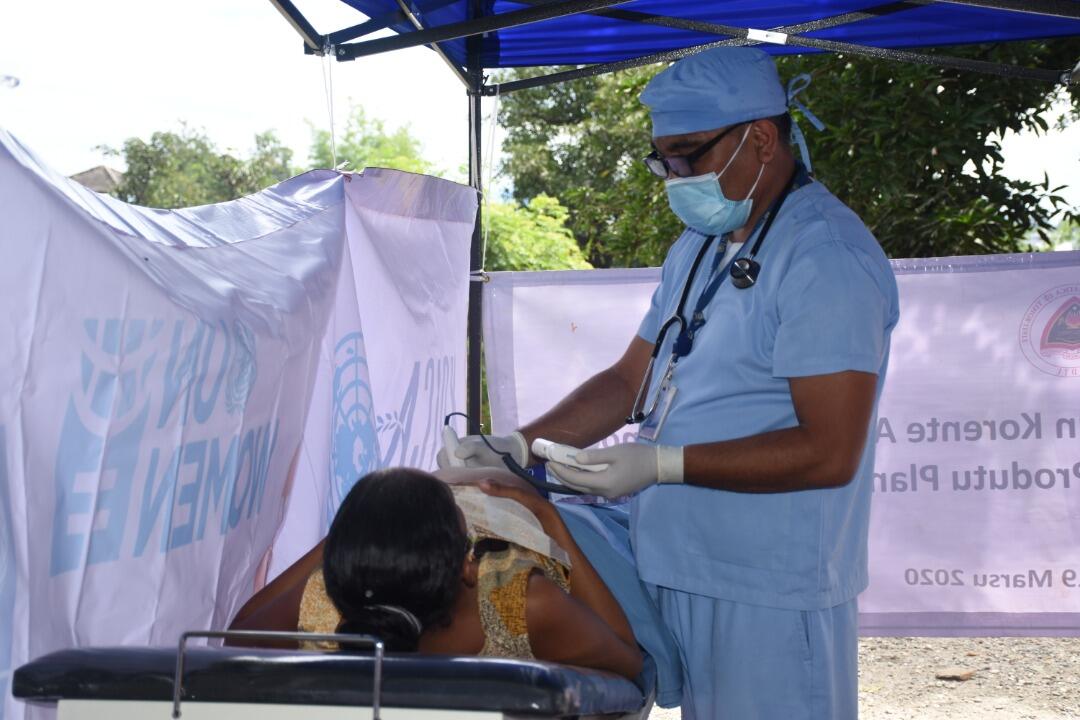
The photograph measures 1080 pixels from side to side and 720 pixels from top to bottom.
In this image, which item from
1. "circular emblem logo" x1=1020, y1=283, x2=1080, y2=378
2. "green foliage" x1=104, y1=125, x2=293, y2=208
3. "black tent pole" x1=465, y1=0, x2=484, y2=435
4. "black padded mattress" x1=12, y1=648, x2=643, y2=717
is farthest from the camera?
"green foliage" x1=104, y1=125, x2=293, y2=208

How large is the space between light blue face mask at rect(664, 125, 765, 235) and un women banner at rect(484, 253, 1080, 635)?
1795mm

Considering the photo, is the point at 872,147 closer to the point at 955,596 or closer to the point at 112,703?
the point at 955,596

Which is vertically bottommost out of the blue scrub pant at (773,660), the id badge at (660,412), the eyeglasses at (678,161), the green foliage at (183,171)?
the blue scrub pant at (773,660)

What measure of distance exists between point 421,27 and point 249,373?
1.97m

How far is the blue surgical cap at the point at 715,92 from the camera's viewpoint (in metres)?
1.98

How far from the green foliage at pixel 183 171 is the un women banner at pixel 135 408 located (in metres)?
31.0

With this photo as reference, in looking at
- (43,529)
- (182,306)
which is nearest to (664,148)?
(182,306)

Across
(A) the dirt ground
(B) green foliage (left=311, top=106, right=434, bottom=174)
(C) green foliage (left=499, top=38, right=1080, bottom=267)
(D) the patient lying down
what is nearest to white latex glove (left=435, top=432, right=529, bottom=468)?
(D) the patient lying down

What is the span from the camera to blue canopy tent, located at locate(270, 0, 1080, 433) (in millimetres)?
3436

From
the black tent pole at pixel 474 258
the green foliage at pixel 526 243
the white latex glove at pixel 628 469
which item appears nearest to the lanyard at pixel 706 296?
the white latex glove at pixel 628 469

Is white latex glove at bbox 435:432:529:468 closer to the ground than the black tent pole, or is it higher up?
closer to the ground

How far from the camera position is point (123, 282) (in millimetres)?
1542

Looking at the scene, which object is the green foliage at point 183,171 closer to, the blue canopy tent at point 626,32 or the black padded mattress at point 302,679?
the blue canopy tent at point 626,32

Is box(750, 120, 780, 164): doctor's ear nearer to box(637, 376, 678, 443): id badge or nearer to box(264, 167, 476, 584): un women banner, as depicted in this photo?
box(637, 376, 678, 443): id badge
